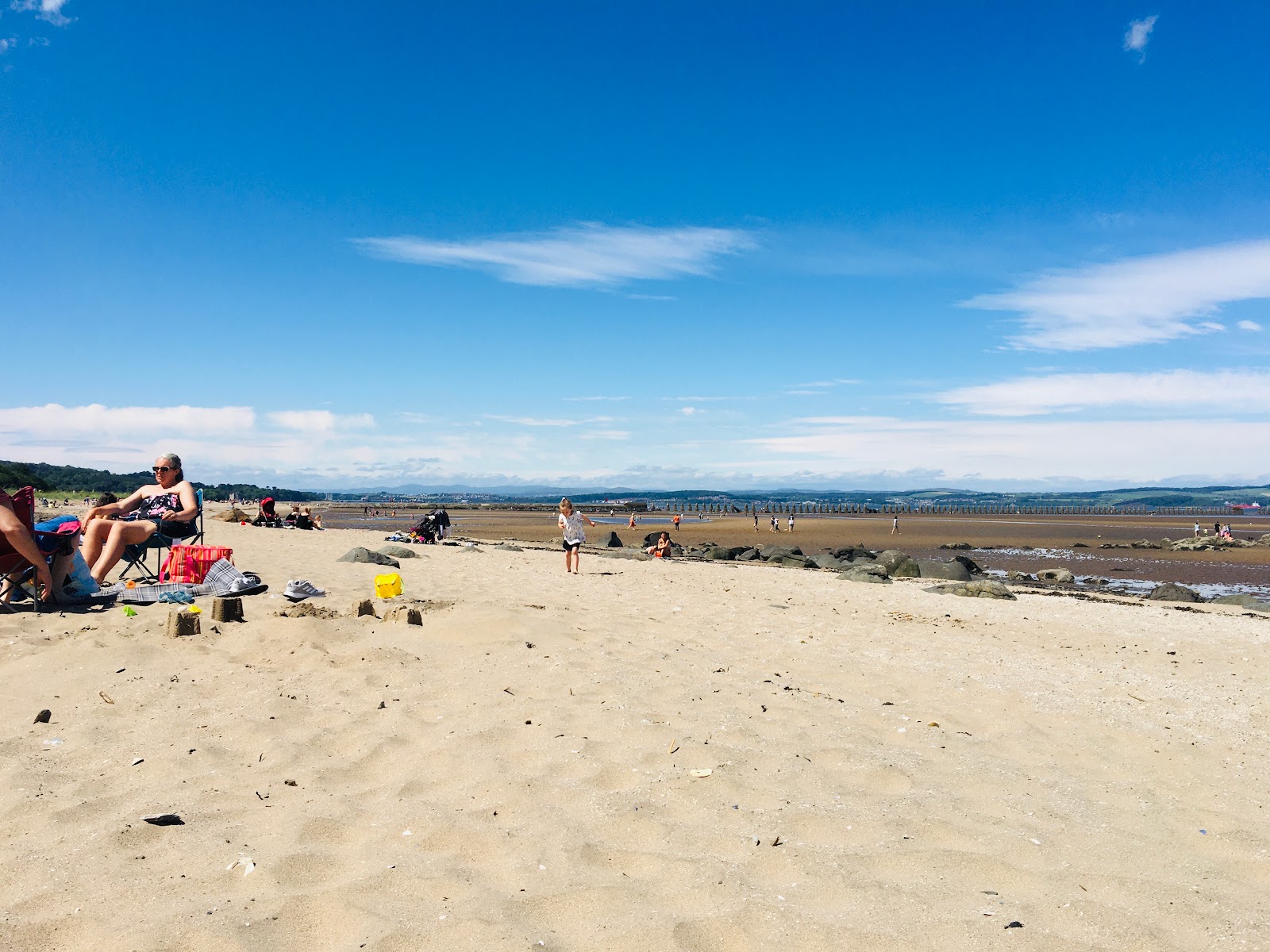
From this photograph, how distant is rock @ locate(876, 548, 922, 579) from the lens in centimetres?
2055

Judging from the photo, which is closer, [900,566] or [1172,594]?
[1172,594]

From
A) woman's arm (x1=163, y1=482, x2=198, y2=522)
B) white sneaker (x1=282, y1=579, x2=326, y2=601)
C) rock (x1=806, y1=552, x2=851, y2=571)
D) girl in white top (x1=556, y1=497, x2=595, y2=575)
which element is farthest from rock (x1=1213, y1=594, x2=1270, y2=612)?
woman's arm (x1=163, y1=482, x2=198, y2=522)

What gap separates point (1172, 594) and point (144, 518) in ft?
66.0

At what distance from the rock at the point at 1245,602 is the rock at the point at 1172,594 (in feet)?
Result: 1.44

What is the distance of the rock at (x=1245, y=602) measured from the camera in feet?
53.0

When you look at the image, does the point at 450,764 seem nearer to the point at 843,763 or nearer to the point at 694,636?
the point at 843,763

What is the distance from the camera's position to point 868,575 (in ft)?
57.7

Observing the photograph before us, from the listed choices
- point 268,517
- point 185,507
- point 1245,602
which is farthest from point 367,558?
point 268,517

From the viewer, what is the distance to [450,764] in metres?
4.34

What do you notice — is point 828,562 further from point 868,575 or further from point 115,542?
point 115,542

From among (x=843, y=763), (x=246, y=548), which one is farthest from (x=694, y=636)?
(x=246, y=548)

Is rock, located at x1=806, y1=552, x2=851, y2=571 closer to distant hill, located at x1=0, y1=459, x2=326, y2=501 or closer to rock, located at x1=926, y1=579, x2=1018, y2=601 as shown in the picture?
rock, located at x1=926, y1=579, x2=1018, y2=601

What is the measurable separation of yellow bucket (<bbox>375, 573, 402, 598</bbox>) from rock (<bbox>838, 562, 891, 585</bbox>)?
1044 cm

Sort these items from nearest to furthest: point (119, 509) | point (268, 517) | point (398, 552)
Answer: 1. point (119, 509)
2. point (398, 552)
3. point (268, 517)
